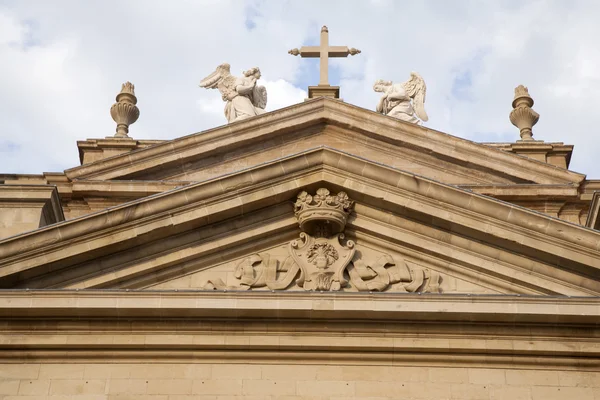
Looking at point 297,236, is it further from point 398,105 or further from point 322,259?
point 398,105

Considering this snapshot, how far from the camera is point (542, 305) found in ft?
57.0

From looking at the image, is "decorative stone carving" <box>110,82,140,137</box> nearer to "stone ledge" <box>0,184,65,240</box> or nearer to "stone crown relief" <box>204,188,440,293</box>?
"stone ledge" <box>0,184,65,240</box>

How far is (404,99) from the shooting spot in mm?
28609

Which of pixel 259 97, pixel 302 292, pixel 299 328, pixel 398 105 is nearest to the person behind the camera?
pixel 302 292

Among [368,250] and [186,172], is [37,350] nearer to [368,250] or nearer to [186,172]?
[368,250]

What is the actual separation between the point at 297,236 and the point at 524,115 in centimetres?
1129

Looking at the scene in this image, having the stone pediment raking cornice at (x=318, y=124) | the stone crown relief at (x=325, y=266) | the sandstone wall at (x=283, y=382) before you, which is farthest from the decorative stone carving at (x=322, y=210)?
the stone pediment raking cornice at (x=318, y=124)

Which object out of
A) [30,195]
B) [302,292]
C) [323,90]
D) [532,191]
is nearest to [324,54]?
[323,90]

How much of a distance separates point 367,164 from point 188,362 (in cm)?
402

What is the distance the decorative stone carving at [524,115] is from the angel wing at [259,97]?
18.9 feet

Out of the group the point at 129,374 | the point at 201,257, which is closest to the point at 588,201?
the point at 201,257

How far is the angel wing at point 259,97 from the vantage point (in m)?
28.9

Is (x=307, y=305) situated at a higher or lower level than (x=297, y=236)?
lower

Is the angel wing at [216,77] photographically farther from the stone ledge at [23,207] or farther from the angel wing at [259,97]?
the stone ledge at [23,207]
